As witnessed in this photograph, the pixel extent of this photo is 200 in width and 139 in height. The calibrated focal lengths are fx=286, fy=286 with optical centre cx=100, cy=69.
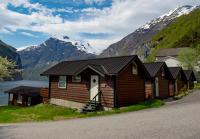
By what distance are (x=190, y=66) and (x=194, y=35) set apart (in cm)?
7613

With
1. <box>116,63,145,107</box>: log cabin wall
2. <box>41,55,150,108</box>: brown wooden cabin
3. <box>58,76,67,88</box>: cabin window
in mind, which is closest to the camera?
<box>41,55,150,108</box>: brown wooden cabin

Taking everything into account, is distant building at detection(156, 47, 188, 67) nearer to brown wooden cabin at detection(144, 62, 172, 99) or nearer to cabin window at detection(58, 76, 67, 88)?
brown wooden cabin at detection(144, 62, 172, 99)

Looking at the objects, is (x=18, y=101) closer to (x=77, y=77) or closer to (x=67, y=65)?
(x=67, y=65)

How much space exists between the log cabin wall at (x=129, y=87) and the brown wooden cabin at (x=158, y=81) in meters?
3.42

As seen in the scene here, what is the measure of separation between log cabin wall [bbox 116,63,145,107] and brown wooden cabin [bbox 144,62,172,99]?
3420mm

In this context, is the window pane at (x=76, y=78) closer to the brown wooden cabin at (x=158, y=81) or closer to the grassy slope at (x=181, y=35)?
the brown wooden cabin at (x=158, y=81)

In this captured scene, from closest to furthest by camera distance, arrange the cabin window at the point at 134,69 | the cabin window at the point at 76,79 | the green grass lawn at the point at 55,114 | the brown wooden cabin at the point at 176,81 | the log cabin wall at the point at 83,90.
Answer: the green grass lawn at the point at 55,114
the log cabin wall at the point at 83,90
the cabin window at the point at 134,69
the cabin window at the point at 76,79
the brown wooden cabin at the point at 176,81

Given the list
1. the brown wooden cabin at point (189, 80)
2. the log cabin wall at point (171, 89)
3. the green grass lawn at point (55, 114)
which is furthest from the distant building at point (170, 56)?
the green grass lawn at point (55, 114)

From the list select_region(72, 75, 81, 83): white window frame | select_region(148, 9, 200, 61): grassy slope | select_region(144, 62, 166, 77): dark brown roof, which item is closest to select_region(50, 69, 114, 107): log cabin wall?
select_region(72, 75, 81, 83): white window frame

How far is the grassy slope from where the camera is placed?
139 m

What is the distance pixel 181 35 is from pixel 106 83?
12760cm

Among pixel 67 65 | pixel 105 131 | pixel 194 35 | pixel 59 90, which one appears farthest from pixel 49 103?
pixel 194 35

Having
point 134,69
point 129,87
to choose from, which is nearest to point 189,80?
point 134,69

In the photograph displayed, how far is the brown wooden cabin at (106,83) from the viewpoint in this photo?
91.8 ft
